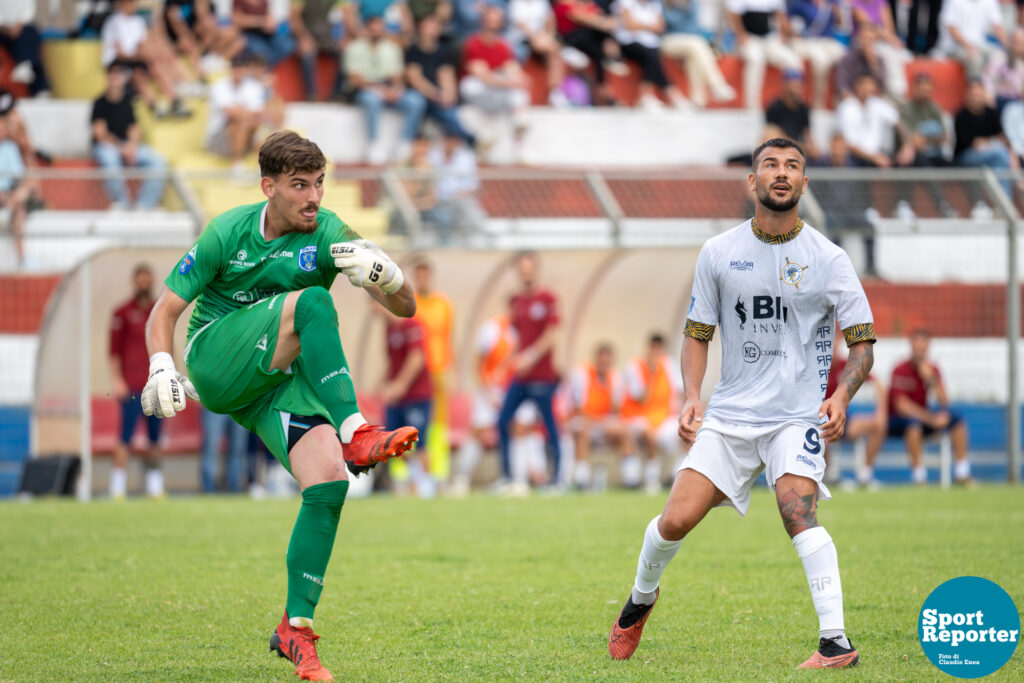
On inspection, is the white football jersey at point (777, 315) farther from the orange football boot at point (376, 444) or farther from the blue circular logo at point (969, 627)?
the orange football boot at point (376, 444)

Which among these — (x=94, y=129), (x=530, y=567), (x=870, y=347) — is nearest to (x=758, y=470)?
(x=870, y=347)

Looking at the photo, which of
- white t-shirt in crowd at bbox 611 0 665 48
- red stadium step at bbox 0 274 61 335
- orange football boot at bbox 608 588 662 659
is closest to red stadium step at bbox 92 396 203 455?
red stadium step at bbox 0 274 61 335

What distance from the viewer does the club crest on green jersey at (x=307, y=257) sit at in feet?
19.9

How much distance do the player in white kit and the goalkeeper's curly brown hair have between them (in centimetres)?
172

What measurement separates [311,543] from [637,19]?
1848 centimetres

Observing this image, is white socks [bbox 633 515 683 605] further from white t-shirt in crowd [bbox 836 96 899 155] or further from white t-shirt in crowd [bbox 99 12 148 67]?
white t-shirt in crowd [bbox 836 96 899 155]

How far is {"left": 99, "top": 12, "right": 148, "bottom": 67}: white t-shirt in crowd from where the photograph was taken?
20.3m

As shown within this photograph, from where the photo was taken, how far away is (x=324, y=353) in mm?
5941

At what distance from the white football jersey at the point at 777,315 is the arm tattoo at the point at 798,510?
1.07ft

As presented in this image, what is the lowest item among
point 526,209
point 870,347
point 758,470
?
point 758,470

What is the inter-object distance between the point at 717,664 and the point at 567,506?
26.3 feet

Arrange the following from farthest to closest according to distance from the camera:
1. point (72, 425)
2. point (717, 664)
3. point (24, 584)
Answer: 1. point (72, 425)
2. point (24, 584)
3. point (717, 664)

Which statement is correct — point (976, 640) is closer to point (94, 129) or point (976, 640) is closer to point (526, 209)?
point (526, 209)

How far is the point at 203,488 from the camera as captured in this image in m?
16.2
